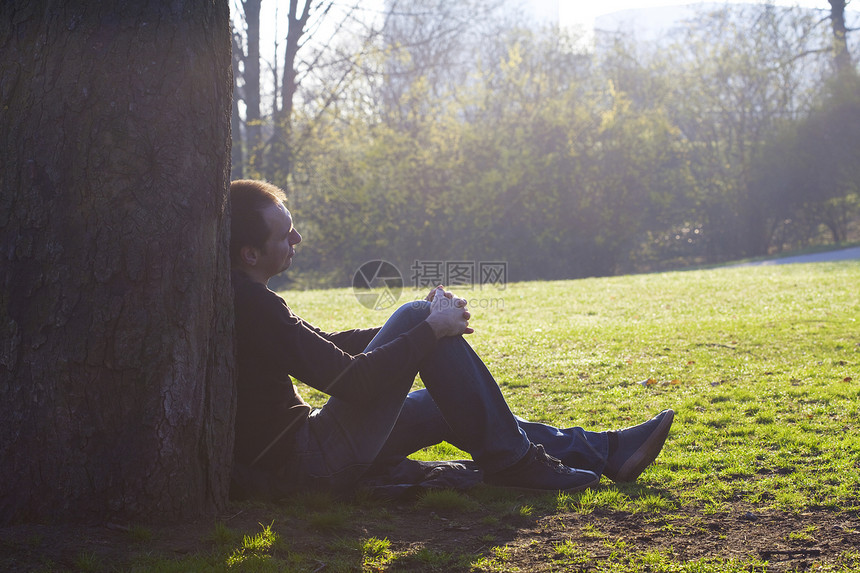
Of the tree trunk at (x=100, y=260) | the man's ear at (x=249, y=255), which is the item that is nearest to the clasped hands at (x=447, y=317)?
the man's ear at (x=249, y=255)

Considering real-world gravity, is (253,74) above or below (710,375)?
above

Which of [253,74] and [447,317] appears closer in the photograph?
[447,317]

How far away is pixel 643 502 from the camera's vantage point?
10.6 feet

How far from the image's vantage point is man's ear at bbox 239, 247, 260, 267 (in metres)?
3.07

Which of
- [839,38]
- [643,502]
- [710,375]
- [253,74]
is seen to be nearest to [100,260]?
[643,502]

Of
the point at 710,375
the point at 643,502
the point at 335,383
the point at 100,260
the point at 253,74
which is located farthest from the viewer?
the point at 253,74

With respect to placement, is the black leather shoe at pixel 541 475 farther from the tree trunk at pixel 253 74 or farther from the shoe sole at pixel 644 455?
the tree trunk at pixel 253 74

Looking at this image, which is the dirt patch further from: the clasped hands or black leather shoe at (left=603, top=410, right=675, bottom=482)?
the clasped hands

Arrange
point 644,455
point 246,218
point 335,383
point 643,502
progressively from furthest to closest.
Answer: point 644,455 < point 643,502 < point 246,218 < point 335,383

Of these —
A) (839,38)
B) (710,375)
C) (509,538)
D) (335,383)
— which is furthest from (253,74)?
(509,538)

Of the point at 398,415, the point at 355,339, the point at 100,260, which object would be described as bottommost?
the point at 398,415

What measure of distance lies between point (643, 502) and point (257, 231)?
1.97 meters

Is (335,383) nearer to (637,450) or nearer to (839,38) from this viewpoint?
(637,450)

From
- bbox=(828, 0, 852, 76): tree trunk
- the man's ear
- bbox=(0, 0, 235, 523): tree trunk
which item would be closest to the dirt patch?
bbox=(0, 0, 235, 523): tree trunk
